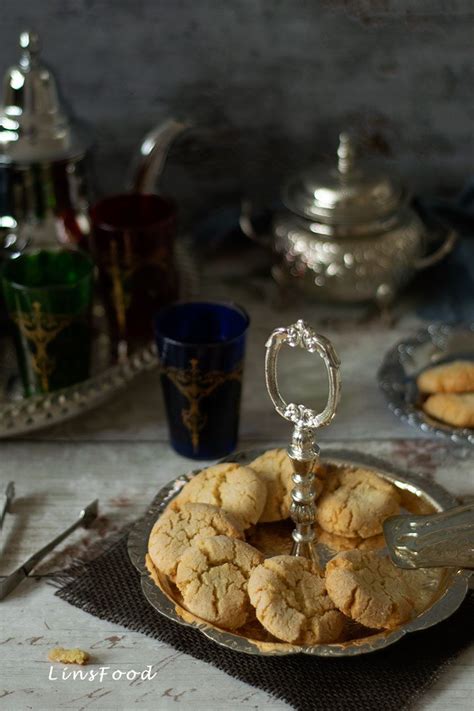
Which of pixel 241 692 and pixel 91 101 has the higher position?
pixel 91 101

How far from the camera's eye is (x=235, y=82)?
3.65ft

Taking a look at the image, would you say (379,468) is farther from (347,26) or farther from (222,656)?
(347,26)

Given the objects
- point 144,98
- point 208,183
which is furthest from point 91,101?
point 208,183

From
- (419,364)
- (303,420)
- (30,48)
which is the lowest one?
(419,364)

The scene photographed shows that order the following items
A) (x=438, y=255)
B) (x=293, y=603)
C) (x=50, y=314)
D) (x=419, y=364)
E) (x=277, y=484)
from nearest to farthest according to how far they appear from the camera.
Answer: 1. (x=293, y=603)
2. (x=277, y=484)
3. (x=50, y=314)
4. (x=419, y=364)
5. (x=438, y=255)

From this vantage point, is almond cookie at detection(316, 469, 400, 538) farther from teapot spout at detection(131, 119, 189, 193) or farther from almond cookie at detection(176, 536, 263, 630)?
teapot spout at detection(131, 119, 189, 193)

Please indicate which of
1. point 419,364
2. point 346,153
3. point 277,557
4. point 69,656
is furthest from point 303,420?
point 346,153

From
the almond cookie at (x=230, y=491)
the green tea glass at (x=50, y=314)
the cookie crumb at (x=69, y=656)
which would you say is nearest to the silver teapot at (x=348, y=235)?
the green tea glass at (x=50, y=314)

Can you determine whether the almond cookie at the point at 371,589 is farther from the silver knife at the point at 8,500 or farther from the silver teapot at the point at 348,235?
the silver teapot at the point at 348,235

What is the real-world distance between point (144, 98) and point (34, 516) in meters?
0.55

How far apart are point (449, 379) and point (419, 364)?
0.24 feet

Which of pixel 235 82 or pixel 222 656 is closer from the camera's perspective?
pixel 222 656

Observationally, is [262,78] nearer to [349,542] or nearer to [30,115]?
[30,115]

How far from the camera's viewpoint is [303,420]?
0.64 m
